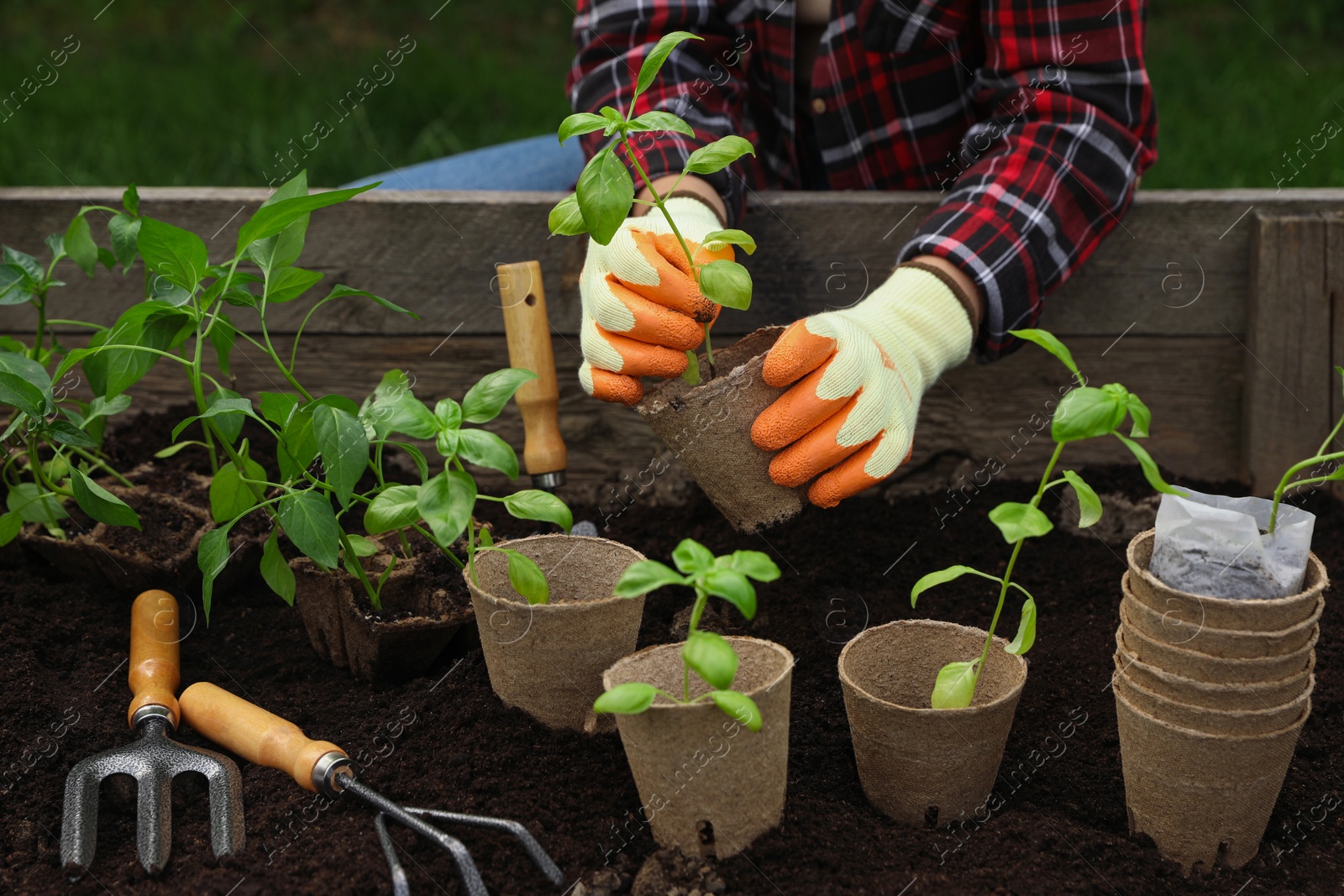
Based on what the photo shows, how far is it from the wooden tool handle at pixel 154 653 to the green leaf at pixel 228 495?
0.56 ft

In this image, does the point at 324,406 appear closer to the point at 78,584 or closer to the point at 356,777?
the point at 356,777

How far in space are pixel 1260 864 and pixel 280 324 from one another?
1747 mm

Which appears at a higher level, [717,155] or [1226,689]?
[717,155]

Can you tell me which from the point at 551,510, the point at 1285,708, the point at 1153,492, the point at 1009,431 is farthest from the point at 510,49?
the point at 1285,708

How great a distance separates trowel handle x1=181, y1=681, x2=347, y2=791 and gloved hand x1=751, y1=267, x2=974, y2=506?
0.62 m

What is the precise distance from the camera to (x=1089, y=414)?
0.93 m

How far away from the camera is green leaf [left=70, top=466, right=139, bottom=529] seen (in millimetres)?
1276

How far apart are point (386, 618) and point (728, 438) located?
0.48m

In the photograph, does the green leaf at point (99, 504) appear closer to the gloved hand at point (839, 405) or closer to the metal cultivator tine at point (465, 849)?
the metal cultivator tine at point (465, 849)

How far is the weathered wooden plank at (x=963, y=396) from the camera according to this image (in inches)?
77.5

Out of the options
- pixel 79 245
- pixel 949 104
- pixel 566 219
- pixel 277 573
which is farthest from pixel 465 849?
pixel 949 104

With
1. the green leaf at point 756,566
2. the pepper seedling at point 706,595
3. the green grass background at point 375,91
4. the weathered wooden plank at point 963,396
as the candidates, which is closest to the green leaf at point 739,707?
the pepper seedling at point 706,595

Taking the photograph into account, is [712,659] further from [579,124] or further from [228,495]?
[228,495]

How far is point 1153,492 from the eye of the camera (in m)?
1.80
